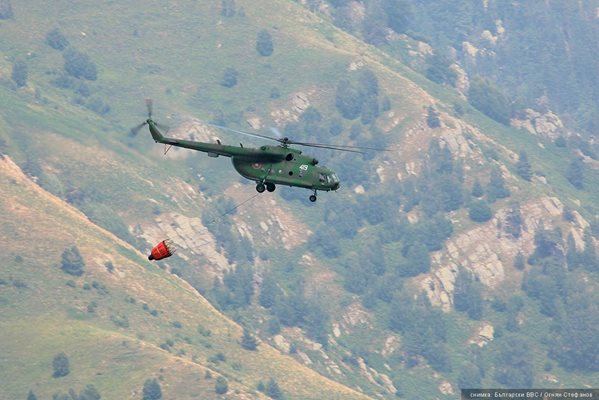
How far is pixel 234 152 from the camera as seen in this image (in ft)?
451

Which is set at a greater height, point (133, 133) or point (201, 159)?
point (133, 133)

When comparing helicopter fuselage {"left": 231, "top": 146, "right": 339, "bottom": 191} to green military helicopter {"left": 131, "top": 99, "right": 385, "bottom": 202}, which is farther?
helicopter fuselage {"left": 231, "top": 146, "right": 339, "bottom": 191}

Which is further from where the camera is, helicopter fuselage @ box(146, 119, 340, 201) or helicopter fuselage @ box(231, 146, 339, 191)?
helicopter fuselage @ box(231, 146, 339, 191)

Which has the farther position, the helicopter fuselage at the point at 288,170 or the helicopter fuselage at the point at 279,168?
the helicopter fuselage at the point at 288,170

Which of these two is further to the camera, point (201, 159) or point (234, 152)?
point (201, 159)

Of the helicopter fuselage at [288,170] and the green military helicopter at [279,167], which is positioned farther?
the helicopter fuselage at [288,170]

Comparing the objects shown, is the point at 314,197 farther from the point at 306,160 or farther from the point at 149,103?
the point at 149,103

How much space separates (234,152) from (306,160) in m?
6.18

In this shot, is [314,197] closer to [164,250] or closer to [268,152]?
[268,152]

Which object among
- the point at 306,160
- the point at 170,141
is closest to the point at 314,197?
the point at 306,160

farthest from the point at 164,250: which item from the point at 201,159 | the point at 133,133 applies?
the point at 201,159

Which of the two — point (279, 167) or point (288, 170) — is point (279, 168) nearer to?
point (279, 167)

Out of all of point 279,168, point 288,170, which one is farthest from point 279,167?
point 288,170

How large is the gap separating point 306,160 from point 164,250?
14.7m
